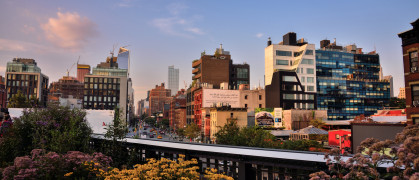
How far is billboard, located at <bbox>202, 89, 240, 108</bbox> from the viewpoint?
11000 centimetres

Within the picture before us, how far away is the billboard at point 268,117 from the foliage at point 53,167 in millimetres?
87422

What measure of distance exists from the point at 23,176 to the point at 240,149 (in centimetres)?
1029

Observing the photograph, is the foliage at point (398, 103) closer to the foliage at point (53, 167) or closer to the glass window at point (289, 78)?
the glass window at point (289, 78)

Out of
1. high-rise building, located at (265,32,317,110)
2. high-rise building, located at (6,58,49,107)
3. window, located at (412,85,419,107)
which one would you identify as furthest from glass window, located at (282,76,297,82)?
high-rise building, located at (6,58,49,107)

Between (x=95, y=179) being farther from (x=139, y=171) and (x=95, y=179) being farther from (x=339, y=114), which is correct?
(x=339, y=114)

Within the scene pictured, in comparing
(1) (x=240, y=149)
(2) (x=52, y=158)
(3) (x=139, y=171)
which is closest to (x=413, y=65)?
(1) (x=240, y=149)

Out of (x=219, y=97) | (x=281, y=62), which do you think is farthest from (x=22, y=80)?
(x=281, y=62)

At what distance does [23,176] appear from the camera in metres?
14.5

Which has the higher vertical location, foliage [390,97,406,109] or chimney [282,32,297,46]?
chimney [282,32,297,46]

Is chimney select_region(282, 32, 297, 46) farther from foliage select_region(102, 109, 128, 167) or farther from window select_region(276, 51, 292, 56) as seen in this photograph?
foliage select_region(102, 109, 128, 167)

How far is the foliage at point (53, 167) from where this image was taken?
49.0 ft

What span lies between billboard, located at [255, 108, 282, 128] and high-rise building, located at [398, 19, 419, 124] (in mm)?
65853

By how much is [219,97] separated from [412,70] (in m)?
78.8

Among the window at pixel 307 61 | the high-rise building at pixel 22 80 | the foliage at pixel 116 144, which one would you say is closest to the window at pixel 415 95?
the foliage at pixel 116 144
